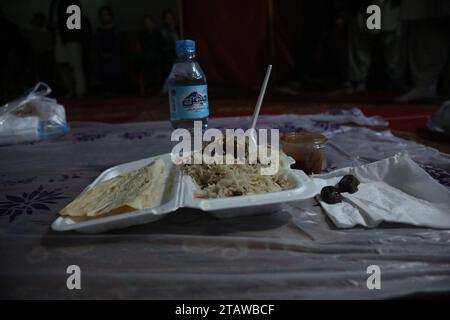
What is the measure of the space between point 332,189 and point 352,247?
18 cm

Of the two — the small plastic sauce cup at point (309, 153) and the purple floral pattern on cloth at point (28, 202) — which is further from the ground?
the small plastic sauce cup at point (309, 153)

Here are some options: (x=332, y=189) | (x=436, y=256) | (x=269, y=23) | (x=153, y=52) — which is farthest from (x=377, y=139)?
(x=153, y=52)

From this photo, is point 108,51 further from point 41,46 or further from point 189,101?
point 189,101

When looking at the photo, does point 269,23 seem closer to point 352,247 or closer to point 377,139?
point 377,139

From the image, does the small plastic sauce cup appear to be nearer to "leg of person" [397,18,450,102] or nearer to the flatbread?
the flatbread

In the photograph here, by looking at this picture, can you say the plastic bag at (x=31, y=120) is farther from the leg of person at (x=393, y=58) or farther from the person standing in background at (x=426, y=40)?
the leg of person at (x=393, y=58)

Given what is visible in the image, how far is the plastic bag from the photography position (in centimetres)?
160

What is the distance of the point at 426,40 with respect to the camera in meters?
2.73

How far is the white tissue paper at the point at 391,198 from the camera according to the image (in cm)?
69

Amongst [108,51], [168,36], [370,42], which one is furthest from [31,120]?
[108,51]

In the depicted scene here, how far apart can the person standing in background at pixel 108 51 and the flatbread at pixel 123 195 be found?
5.44 m

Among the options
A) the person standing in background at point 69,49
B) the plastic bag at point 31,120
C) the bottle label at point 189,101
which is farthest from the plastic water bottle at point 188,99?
the person standing in background at point 69,49

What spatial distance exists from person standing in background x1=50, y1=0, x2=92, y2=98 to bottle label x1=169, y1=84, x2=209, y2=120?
379 centimetres

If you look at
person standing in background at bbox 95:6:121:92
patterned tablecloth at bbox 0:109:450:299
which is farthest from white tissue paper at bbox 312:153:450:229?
person standing in background at bbox 95:6:121:92
